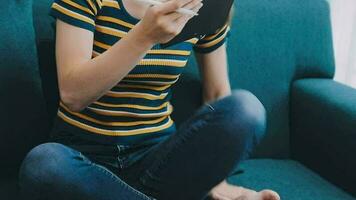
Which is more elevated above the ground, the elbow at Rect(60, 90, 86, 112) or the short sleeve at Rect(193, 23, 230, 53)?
the short sleeve at Rect(193, 23, 230, 53)

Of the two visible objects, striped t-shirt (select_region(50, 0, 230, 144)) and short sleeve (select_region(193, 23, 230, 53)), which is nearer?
striped t-shirt (select_region(50, 0, 230, 144))

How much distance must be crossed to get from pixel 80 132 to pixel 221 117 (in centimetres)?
29

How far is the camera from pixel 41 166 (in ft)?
2.51

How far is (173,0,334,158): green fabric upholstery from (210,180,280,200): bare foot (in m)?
0.25

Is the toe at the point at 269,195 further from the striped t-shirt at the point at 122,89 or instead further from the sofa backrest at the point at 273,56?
the sofa backrest at the point at 273,56

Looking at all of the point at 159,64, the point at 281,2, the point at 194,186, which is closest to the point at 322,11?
the point at 281,2

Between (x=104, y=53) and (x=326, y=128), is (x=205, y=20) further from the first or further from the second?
(x=326, y=128)

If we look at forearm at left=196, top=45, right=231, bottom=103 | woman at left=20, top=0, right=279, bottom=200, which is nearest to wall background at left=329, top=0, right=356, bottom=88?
forearm at left=196, top=45, right=231, bottom=103

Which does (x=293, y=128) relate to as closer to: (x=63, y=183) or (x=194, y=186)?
(x=194, y=186)

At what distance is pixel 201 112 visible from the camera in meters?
0.82

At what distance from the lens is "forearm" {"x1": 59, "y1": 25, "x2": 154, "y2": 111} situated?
2.54 feet

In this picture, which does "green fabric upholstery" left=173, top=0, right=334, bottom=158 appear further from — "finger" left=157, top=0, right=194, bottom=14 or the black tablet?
"finger" left=157, top=0, right=194, bottom=14

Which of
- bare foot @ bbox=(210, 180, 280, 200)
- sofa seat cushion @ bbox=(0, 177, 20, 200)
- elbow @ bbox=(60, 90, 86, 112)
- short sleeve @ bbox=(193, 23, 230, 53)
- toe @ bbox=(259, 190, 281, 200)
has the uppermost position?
short sleeve @ bbox=(193, 23, 230, 53)

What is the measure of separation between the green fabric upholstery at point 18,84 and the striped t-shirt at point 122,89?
8 cm
